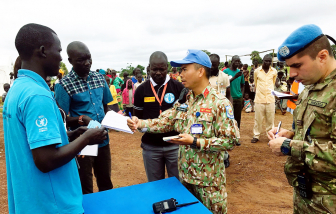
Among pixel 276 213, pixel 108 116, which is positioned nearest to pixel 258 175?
pixel 276 213

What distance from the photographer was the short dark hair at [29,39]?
134 centimetres

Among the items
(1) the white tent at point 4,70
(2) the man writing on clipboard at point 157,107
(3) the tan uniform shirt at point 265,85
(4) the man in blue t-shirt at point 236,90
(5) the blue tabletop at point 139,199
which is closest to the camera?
(5) the blue tabletop at point 139,199

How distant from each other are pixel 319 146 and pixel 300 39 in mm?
735

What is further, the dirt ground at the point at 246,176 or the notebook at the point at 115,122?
the dirt ground at the point at 246,176

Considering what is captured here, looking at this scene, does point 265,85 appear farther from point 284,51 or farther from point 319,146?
point 319,146

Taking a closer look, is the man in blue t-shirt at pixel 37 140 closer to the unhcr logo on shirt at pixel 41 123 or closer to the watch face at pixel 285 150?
the unhcr logo on shirt at pixel 41 123

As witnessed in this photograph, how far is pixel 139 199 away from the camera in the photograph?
1.87 meters

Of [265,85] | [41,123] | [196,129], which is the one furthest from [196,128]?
[265,85]

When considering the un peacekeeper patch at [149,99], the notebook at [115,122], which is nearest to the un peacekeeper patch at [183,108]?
the notebook at [115,122]

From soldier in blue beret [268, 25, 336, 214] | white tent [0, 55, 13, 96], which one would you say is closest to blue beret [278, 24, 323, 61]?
soldier in blue beret [268, 25, 336, 214]

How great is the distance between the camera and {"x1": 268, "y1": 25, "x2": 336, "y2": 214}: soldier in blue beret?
1463 millimetres

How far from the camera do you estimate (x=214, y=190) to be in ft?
6.73

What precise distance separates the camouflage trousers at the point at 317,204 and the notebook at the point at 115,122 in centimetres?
154

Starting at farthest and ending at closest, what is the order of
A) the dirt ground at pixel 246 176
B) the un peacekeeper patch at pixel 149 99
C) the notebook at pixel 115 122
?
the dirt ground at pixel 246 176 < the un peacekeeper patch at pixel 149 99 < the notebook at pixel 115 122
